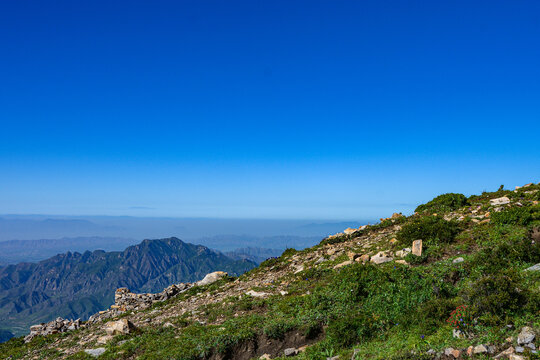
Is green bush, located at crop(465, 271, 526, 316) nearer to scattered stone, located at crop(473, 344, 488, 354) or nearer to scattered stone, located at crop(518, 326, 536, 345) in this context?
scattered stone, located at crop(518, 326, 536, 345)

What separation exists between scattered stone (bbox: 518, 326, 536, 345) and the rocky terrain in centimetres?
2

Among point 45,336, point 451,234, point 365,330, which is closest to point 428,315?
point 365,330

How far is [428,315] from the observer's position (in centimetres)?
934

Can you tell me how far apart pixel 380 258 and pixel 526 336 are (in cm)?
897

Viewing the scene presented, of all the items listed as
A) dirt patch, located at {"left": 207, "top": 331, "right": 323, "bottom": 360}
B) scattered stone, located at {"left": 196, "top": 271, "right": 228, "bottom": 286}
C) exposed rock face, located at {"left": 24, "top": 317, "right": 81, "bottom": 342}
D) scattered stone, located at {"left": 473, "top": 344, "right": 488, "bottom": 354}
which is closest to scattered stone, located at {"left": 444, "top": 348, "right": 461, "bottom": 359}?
scattered stone, located at {"left": 473, "top": 344, "right": 488, "bottom": 354}

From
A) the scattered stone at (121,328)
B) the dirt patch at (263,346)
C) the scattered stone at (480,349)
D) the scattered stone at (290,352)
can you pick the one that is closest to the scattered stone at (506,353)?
the scattered stone at (480,349)

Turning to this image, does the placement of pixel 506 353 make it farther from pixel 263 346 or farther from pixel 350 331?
pixel 263 346

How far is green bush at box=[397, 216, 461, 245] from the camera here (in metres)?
15.8

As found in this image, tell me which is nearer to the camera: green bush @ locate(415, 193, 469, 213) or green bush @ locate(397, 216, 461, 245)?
green bush @ locate(397, 216, 461, 245)

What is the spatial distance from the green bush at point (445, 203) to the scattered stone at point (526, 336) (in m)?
16.6

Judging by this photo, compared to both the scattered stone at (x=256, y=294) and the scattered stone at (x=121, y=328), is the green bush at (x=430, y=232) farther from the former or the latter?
the scattered stone at (x=121, y=328)

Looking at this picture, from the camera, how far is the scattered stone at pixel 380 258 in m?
15.8

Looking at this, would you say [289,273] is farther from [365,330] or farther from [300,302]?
[365,330]

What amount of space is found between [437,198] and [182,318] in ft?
70.3
